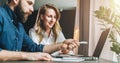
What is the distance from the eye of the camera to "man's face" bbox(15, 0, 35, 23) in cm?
167

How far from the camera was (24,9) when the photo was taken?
1709 millimetres

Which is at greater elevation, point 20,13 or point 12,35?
point 20,13

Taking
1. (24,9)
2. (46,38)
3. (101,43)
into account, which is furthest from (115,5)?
(24,9)

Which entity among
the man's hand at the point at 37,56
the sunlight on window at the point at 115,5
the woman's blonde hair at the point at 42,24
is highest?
the sunlight on window at the point at 115,5

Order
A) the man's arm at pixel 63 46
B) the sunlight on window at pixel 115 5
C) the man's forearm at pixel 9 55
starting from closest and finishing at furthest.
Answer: the man's forearm at pixel 9 55 → the man's arm at pixel 63 46 → the sunlight on window at pixel 115 5

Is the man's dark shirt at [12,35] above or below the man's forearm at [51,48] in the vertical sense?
above

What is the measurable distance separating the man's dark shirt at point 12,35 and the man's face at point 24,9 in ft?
0.12

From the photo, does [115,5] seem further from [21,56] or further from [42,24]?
[21,56]

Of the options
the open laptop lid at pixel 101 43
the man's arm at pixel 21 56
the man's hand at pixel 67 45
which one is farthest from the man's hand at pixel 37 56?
the open laptop lid at pixel 101 43

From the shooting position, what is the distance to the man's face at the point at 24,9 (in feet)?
5.49

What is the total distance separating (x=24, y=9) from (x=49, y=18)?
0.65ft

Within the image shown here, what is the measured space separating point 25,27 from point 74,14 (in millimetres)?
392

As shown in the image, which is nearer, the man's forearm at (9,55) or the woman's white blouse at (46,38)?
the man's forearm at (9,55)

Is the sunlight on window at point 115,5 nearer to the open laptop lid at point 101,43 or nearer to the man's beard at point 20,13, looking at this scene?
the open laptop lid at point 101,43
